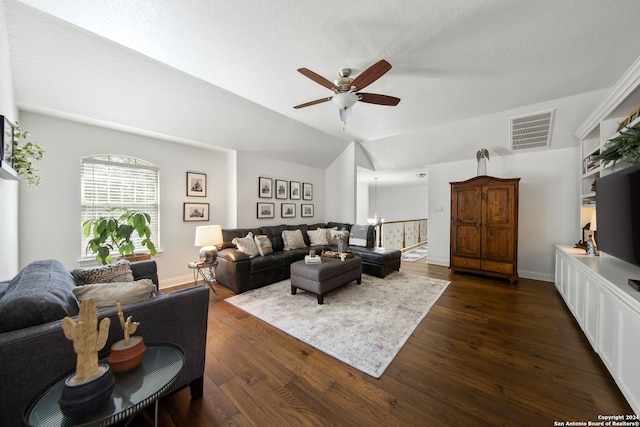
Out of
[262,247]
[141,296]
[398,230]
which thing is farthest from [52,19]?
[398,230]

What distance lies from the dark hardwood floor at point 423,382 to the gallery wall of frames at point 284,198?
2988 millimetres

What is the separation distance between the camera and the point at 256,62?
2.52 meters

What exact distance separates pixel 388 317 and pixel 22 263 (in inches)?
176

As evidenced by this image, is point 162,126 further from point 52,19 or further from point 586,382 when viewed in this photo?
point 586,382

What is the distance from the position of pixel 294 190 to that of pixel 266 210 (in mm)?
965

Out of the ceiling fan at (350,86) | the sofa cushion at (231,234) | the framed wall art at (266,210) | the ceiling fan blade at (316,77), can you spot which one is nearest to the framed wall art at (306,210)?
the framed wall art at (266,210)

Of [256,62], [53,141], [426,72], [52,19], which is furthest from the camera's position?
[53,141]

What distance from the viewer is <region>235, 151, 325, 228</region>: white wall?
4801mm

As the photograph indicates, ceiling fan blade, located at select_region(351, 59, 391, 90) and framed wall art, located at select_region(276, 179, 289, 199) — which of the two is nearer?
ceiling fan blade, located at select_region(351, 59, 391, 90)

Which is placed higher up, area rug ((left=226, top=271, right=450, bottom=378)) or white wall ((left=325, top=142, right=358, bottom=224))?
white wall ((left=325, top=142, right=358, bottom=224))

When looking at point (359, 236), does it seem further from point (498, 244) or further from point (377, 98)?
point (377, 98)

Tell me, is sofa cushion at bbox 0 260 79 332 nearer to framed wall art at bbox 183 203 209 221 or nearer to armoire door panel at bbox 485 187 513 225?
framed wall art at bbox 183 203 209 221

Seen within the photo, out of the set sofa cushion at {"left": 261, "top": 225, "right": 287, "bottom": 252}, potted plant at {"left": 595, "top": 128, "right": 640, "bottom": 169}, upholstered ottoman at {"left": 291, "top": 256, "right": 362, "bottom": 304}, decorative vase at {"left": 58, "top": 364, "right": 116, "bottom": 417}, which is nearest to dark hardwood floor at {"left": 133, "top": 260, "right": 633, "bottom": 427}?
decorative vase at {"left": 58, "top": 364, "right": 116, "bottom": 417}

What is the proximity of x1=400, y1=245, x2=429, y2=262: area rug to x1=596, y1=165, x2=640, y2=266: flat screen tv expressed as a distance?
3788 mm
